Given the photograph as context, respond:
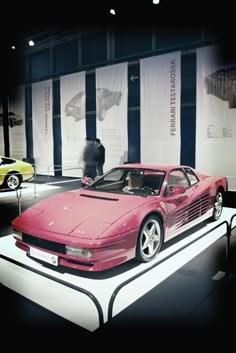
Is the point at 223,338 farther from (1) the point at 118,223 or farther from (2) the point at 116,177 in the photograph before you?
(2) the point at 116,177

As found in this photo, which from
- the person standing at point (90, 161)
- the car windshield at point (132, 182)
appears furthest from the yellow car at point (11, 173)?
the car windshield at point (132, 182)

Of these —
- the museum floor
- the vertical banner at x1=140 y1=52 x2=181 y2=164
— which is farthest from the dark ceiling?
the museum floor

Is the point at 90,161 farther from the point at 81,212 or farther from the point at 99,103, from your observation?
the point at 81,212

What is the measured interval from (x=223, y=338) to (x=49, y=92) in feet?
36.0

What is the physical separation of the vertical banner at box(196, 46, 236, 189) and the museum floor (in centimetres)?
501

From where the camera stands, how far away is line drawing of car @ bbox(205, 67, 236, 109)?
716 centimetres

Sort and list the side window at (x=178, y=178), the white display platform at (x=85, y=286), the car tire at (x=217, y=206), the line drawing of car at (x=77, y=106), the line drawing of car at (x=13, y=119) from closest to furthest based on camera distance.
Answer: the white display platform at (x=85, y=286) < the side window at (x=178, y=178) < the car tire at (x=217, y=206) < the line drawing of car at (x=77, y=106) < the line drawing of car at (x=13, y=119)

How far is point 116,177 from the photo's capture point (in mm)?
3953

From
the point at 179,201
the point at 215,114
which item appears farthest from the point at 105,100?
the point at 179,201

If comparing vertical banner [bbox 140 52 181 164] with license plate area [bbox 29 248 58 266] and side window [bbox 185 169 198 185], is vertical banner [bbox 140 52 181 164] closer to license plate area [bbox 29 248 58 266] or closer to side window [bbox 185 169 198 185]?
side window [bbox 185 169 198 185]

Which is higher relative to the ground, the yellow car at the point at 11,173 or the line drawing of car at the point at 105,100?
the line drawing of car at the point at 105,100

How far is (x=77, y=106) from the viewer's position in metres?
10.5

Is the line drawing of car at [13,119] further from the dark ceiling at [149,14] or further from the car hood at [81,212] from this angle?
the car hood at [81,212]

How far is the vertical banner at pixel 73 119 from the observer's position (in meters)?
10.5
